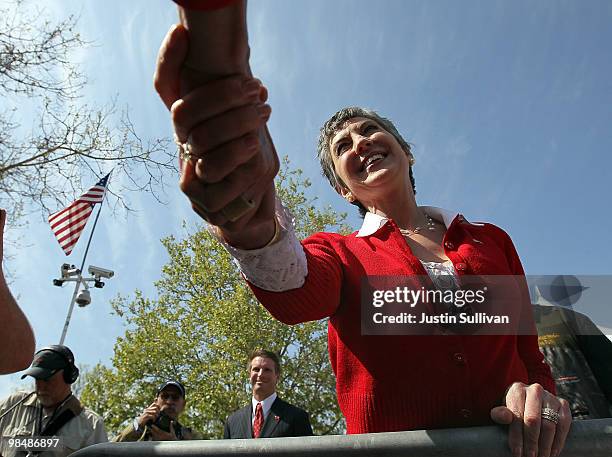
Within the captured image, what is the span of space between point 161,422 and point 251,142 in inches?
201

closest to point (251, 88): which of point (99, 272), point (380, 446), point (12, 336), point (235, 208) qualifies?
point (235, 208)

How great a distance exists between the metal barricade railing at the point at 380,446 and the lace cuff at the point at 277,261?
0.32 m

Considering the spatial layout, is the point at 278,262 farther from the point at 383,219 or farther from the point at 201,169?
the point at 383,219

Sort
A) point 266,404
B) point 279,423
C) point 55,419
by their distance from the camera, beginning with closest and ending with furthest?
point 55,419 → point 279,423 → point 266,404

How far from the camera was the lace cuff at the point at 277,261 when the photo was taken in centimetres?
109

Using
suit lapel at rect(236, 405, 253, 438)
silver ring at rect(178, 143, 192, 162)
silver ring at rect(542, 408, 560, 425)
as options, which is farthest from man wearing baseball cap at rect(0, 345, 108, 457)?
silver ring at rect(178, 143, 192, 162)

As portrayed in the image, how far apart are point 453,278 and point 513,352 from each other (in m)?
0.26

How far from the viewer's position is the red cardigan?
4.32ft

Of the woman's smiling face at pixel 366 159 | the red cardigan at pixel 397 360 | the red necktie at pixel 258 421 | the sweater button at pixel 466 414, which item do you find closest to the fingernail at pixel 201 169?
the red cardigan at pixel 397 360

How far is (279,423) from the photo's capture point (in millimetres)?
5641

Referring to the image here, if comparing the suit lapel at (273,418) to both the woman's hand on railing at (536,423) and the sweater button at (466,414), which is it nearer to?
the sweater button at (466,414)

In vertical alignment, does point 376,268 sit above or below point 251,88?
above

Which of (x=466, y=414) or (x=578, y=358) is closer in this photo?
(x=466, y=414)

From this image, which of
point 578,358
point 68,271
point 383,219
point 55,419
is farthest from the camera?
point 68,271
